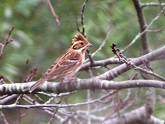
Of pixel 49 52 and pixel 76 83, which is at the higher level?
pixel 49 52

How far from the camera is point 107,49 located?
847 cm

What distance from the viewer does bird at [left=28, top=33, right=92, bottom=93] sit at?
582 centimetres

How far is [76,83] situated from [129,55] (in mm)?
3718

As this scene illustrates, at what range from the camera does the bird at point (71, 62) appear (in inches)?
229

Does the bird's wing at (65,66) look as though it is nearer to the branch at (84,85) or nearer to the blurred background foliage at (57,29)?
the branch at (84,85)

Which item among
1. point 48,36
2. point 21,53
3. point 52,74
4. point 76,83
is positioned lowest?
point 76,83

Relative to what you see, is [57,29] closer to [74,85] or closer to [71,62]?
[71,62]

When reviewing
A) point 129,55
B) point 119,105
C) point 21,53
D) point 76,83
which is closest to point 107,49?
point 129,55

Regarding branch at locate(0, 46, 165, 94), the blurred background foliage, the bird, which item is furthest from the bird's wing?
the blurred background foliage

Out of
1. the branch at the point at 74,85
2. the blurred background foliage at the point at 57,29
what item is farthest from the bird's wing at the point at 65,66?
the blurred background foliage at the point at 57,29

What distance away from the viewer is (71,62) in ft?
19.6

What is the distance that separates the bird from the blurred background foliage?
1.25 meters

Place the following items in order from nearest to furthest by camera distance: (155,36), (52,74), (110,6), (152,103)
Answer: (52,74), (152,103), (155,36), (110,6)

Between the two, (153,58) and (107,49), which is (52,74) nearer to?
(153,58)
